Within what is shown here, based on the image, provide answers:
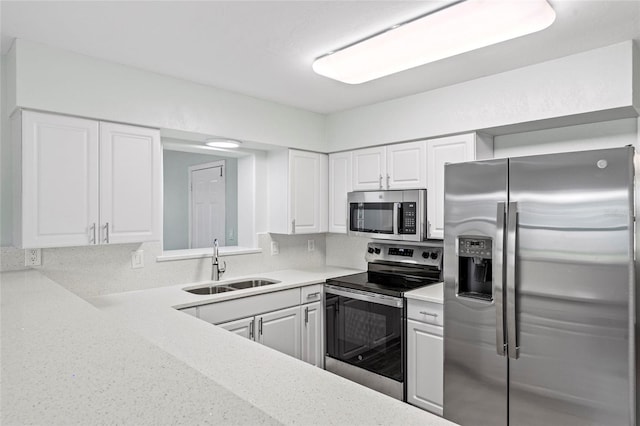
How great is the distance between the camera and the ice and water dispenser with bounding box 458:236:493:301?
2234mm

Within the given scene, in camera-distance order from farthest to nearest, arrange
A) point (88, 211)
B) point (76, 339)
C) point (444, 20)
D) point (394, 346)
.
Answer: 1. point (394, 346)
2. point (88, 211)
3. point (444, 20)
4. point (76, 339)

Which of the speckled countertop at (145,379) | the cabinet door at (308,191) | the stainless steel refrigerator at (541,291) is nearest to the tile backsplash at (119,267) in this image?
the cabinet door at (308,191)

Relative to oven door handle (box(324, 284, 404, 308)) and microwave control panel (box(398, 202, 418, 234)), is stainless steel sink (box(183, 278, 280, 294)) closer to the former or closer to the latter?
oven door handle (box(324, 284, 404, 308))

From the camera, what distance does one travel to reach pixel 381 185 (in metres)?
3.31

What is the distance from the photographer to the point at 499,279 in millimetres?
2111

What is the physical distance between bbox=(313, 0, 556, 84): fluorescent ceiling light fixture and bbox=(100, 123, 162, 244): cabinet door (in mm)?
1264

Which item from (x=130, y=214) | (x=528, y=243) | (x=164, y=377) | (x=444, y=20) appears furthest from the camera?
(x=130, y=214)

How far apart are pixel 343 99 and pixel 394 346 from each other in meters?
2.01

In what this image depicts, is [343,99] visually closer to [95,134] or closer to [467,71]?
[467,71]

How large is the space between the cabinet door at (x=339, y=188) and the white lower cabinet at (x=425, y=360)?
120 cm

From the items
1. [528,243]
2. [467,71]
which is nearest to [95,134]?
[467,71]

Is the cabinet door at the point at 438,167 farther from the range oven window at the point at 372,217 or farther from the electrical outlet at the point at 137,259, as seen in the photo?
the electrical outlet at the point at 137,259

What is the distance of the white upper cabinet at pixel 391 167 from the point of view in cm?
306

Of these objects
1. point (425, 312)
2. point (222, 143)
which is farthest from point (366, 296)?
point (222, 143)
